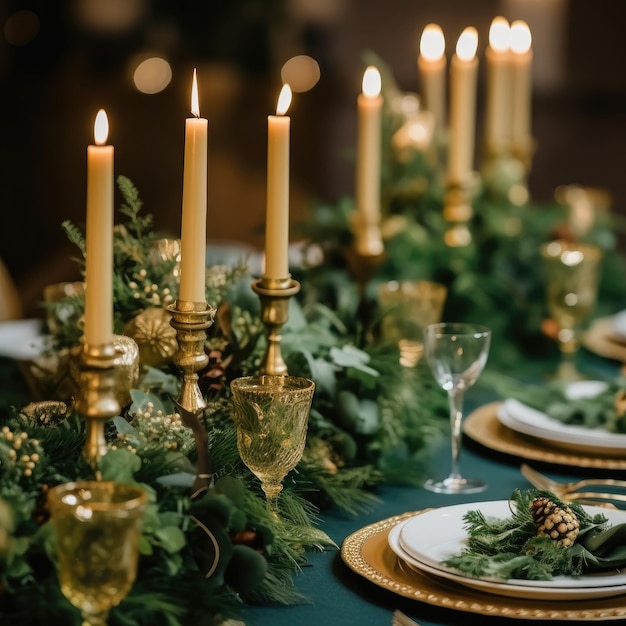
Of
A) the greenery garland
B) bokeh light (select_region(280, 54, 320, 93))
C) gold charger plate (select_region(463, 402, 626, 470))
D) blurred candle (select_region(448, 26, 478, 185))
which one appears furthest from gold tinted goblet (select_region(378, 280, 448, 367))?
bokeh light (select_region(280, 54, 320, 93))

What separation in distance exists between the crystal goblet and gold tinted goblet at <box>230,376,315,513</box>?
96 cm

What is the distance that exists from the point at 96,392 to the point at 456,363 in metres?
0.56

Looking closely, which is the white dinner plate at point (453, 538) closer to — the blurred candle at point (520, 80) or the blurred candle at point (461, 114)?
the blurred candle at point (461, 114)

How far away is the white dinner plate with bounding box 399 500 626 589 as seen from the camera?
0.97 m

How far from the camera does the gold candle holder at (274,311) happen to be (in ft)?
3.95

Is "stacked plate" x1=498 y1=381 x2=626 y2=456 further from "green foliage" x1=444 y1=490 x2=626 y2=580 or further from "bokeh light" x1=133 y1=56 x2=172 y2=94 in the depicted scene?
"bokeh light" x1=133 y1=56 x2=172 y2=94

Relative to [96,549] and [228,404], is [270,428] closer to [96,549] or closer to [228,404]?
[228,404]

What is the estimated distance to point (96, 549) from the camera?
82 centimetres

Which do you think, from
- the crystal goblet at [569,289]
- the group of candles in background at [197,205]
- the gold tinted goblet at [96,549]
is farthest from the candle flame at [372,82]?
the gold tinted goblet at [96,549]

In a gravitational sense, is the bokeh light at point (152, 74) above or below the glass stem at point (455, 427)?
above

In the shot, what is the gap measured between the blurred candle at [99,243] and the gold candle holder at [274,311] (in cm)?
29

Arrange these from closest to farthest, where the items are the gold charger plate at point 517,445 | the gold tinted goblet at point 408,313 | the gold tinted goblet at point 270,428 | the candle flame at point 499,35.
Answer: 1. the gold tinted goblet at point 270,428
2. the gold charger plate at point 517,445
3. the gold tinted goblet at point 408,313
4. the candle flame at point 499,35

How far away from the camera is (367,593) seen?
1039 mm

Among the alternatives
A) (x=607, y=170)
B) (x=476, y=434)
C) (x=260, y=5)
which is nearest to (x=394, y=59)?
(x=260, y=5)
